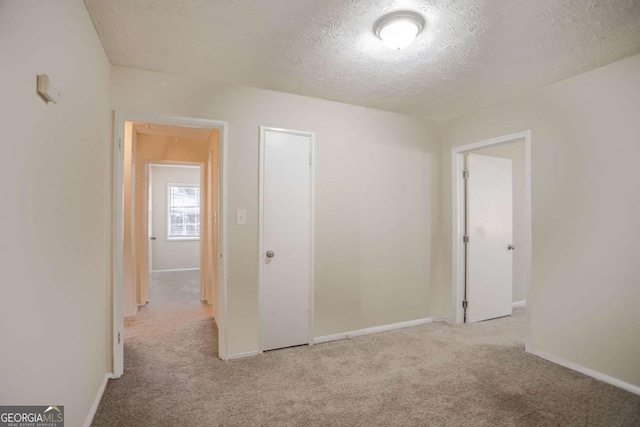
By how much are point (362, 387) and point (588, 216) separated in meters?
2.21

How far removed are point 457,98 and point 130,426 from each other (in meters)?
3.66

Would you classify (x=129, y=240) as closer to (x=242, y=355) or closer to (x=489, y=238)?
(x=242, y=355)

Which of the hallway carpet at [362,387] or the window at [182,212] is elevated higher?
the window at [182,212]

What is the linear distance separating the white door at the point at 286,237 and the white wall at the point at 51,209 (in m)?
1.26

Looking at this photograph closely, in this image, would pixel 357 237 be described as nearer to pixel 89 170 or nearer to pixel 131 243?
pixel 89 170

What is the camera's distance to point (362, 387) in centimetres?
227

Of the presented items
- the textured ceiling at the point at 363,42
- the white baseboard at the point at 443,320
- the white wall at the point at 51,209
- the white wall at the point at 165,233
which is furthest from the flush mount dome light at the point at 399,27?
the white wall at the point at 165,233

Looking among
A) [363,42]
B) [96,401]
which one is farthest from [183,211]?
[363,42]

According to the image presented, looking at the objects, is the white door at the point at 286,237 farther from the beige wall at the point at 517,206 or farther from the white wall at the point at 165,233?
the white wall at the point at 165,233

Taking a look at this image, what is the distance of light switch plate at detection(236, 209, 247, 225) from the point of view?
110 inches

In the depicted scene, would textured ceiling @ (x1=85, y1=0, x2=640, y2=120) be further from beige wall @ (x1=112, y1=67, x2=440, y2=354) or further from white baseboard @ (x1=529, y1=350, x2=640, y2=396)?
white baseboard @ (x1=529, y1=350, x2=640, y2=396)

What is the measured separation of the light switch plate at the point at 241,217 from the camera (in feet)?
9.14

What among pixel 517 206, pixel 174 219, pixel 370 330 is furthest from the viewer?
pixel 174 219

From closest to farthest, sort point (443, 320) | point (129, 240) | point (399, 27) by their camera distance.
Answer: point (399, 27) < point (443, 320) < point (129, 240)
